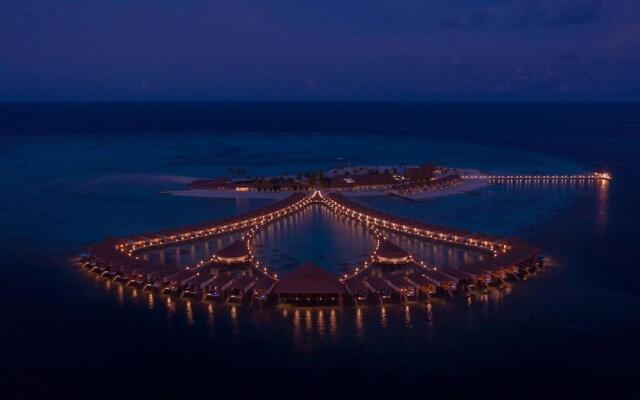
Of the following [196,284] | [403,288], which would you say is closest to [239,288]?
[196,284]

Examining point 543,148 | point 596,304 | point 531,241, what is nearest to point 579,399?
point 596,304

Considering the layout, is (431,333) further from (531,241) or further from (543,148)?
(543,148)

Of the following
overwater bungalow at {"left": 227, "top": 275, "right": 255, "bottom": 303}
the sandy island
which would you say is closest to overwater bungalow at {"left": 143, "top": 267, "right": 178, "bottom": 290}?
overwater bungalow at {"left": 227, "top": 275, "right": 255, "bottom": 303}

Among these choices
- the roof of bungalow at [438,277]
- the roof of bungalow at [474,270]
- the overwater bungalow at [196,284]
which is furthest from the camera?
the roof of bungalow at [474,270]

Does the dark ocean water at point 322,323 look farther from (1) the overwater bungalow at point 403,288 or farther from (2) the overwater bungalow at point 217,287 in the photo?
(1) the overwater bungalow at point 403,288

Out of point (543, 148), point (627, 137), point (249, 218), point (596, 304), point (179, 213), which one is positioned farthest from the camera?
point (627, 137)

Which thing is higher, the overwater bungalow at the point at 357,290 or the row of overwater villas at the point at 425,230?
the row of overwater villas at the point at 425,230

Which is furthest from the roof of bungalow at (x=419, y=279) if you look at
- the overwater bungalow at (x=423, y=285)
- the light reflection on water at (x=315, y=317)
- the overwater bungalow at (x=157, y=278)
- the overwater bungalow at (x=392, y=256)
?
the overwater bungalow at (x=157, y=278)
